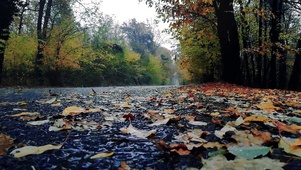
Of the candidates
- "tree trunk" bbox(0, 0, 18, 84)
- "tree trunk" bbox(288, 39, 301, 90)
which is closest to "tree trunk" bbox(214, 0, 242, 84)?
"tree trunk" bbox(288, 39, 301, 90)

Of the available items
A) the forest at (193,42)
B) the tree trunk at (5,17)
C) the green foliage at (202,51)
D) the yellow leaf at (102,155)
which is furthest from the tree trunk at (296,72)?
the tree trunk at (5,17)

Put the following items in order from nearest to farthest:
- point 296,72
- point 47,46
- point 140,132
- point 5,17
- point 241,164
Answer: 1. point 241,164
2. point 140,132
3. point 296,72
4. point 5,17
5. point 47,46

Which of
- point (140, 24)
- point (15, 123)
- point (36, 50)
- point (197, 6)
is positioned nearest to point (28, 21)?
point (36, 50)

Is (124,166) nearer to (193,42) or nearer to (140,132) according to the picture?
(140,132)

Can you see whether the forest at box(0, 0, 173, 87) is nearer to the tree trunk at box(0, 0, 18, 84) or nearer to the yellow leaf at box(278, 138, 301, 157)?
the tree trunk at box(0, 0, 18, 84)

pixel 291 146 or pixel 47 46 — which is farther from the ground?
pixel 47 46

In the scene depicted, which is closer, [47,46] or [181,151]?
[181,151]

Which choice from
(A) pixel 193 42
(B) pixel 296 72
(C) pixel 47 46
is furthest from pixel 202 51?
(C) pixel 47 46

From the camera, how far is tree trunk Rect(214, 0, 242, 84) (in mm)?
8242

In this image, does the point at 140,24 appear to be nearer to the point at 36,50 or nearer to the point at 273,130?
the point at 36,50

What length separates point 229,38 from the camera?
8.50m

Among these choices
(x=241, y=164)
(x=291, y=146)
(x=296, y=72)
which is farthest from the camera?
(x=296, y=72)

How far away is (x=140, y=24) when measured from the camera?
48625 millimetres

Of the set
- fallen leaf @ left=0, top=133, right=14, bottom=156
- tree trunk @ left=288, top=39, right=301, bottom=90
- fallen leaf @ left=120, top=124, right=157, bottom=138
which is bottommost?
fallen leaf @ left=0, top=133, right=14, bottom=156
